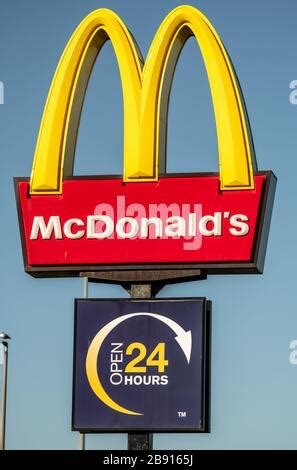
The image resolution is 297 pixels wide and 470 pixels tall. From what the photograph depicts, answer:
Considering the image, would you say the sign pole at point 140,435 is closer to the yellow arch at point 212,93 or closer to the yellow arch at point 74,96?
the yellow arch at point 212,93

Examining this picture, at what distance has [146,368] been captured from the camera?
1136 inches

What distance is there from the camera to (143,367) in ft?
94.7

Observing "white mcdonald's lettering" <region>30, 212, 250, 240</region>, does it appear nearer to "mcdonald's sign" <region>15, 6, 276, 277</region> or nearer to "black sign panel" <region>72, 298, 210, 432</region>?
"mcdonald's sign" <region>15, 6, 276, 277</region>

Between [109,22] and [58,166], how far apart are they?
118 inches

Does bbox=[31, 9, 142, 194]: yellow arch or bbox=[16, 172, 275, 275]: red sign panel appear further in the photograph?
bbox=[31, 9, 142, 194]: yellow arch

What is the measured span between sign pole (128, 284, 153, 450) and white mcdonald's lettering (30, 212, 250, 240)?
962mm

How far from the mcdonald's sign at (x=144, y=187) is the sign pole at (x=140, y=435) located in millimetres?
422

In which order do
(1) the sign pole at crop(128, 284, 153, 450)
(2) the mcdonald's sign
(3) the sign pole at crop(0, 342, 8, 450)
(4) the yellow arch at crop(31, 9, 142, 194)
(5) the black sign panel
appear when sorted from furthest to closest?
(3) the sign pole at crop(0, 342, 8, 450) < (4) the yellow arch at crop(31, 9, 142, 194) < (2) the mcdonald's sign < (5) the black sign panel < (1) the sign pole at crop(128, 284, 153, 450)

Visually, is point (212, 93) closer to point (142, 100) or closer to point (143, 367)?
point (142, 100)

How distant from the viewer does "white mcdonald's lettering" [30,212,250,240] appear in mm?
28797

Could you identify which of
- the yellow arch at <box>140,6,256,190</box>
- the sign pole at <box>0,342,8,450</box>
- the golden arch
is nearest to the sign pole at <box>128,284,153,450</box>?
the golden arch

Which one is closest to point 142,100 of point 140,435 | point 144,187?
point 144,187

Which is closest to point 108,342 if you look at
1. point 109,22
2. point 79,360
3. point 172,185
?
point 79,360
